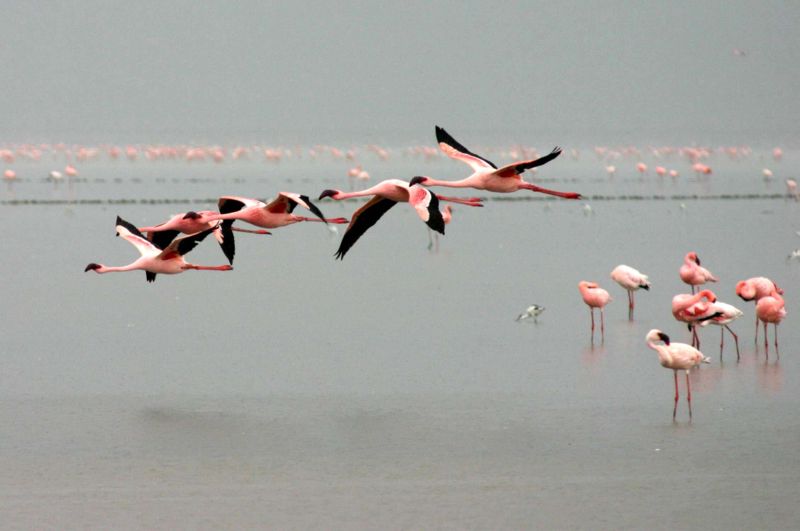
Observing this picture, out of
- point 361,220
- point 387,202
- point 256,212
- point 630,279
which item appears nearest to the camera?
point 361,220

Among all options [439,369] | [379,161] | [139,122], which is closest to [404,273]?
[439,369]

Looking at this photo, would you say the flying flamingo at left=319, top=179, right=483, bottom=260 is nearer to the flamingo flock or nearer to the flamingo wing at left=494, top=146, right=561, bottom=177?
the flamingo flock

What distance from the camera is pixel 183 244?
10680 mm

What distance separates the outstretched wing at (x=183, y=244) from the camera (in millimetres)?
9734

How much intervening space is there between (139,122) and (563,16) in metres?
47.1

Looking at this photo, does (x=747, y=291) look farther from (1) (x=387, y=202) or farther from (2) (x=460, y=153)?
(1) (x=387, y=202)

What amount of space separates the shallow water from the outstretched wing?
145cm

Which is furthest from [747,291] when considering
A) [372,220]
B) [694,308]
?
[372,220]

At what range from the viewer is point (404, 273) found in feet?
69.3

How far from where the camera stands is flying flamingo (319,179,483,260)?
8.42 metres

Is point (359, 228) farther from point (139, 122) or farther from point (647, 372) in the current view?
point (139, 122)

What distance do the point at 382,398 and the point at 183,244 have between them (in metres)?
2.61

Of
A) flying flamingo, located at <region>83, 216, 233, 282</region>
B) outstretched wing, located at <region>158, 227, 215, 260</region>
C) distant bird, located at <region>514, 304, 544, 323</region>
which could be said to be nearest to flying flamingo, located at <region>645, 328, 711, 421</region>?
flying flamingo, located at <region>83, 216, 233, 282</region>

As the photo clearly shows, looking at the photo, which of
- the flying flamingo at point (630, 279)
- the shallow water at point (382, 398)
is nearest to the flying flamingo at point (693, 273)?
the flying flamingo at point (630, 279)
